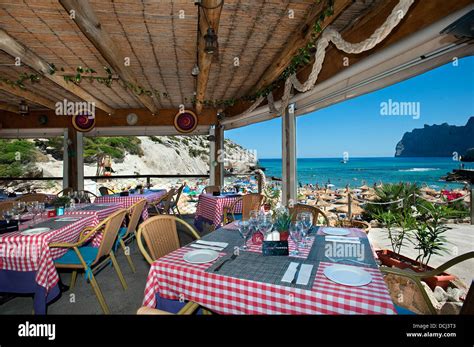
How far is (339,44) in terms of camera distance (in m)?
2.69

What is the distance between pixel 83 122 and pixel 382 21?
7.01 m

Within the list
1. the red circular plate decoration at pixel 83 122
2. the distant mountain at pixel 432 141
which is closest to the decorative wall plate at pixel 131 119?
the red circular plate decoration at pixel 83 122

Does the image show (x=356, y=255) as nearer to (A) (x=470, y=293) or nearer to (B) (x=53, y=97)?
(A) (x=470, y=293)

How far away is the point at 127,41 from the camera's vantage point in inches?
125

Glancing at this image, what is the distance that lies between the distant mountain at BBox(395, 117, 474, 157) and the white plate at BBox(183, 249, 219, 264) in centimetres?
2305

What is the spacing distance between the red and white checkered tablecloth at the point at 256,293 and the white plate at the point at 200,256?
0.11 ft

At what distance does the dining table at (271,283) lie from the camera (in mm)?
1008

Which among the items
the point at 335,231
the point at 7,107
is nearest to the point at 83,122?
the point at 7,107

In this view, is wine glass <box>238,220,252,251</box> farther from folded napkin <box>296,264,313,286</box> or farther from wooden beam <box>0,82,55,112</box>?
wooden beam <box>0,82,55,112</box>

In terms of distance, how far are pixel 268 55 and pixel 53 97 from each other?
4.96 meters

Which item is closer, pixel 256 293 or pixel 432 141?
pixel 256 293

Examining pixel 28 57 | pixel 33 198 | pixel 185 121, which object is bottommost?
pixel 33 198

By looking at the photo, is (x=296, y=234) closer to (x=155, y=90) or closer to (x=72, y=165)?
(x=155, y=90)

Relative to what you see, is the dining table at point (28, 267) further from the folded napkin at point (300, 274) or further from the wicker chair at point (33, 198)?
the wicker chair at point (33, 198)
